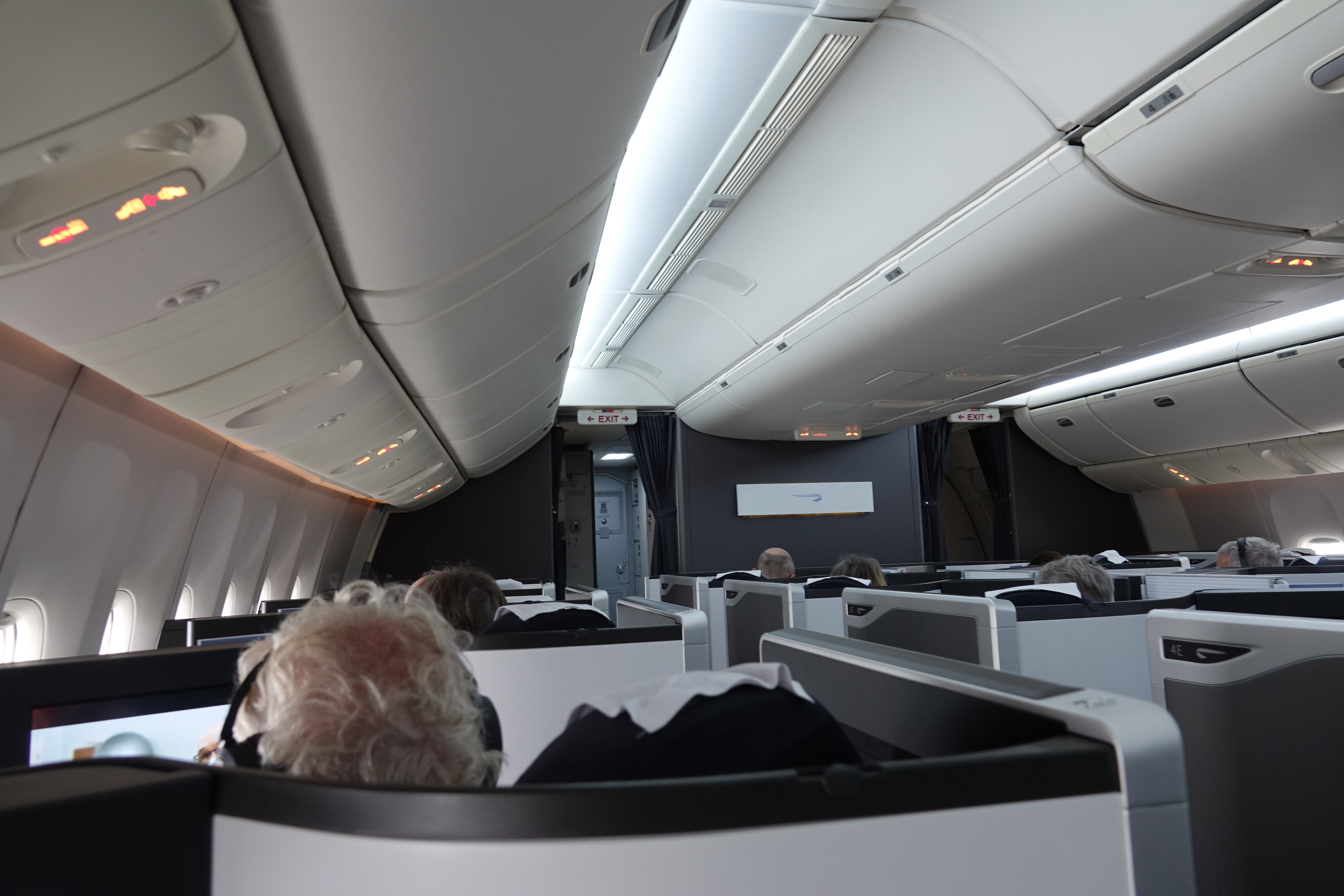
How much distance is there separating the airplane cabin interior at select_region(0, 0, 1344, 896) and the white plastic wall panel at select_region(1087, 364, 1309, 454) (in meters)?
2.06

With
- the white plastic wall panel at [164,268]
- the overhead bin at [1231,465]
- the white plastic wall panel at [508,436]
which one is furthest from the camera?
the overhead bin at [1231,465]

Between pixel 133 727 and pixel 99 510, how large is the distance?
10.2 feet

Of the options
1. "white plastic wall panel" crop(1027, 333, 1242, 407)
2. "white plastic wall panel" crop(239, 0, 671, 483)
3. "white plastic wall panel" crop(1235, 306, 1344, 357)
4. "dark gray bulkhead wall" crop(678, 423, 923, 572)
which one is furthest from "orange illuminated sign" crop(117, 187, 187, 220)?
"dark gray bulkhead wall" crop(678, 423, 923, 572)

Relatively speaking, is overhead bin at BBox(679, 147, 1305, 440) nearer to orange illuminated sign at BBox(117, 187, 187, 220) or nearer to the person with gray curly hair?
orange illuminated sign at BBox(117, 187, 187, 220)

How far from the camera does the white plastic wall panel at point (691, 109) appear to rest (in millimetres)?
4371

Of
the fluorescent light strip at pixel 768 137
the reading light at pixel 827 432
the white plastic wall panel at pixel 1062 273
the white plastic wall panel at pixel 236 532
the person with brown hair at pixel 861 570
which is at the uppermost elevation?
the fluorescent light strip at pixel 768 137

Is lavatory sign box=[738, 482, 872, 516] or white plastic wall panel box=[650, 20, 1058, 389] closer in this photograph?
white plastic wall panel box=[650, 20, 1058, 389]

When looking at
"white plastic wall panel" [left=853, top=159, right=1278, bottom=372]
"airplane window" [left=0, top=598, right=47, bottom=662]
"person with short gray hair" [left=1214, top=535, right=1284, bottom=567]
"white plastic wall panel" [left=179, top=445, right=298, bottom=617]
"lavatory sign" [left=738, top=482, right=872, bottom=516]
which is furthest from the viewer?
"lavatory sign" [left=738, top=482, right=872, bottom=516]

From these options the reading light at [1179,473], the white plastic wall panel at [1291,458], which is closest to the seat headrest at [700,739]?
the white plastic wall panel at [1291,458]

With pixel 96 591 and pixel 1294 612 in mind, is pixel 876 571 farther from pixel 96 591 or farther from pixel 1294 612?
pixel 96 591

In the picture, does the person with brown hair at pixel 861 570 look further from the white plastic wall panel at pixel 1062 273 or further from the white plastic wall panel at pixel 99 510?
the white plastic wall panel at pixel 99 510

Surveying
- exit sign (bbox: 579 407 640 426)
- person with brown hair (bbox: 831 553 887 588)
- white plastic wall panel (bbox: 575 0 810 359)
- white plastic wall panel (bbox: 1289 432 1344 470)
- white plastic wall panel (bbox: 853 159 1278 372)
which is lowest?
person with brown hair (bbox: 831 553 887 588)

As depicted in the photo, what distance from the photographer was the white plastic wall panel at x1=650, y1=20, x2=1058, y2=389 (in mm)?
4398

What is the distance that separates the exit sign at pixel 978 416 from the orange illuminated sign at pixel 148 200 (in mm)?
14406
